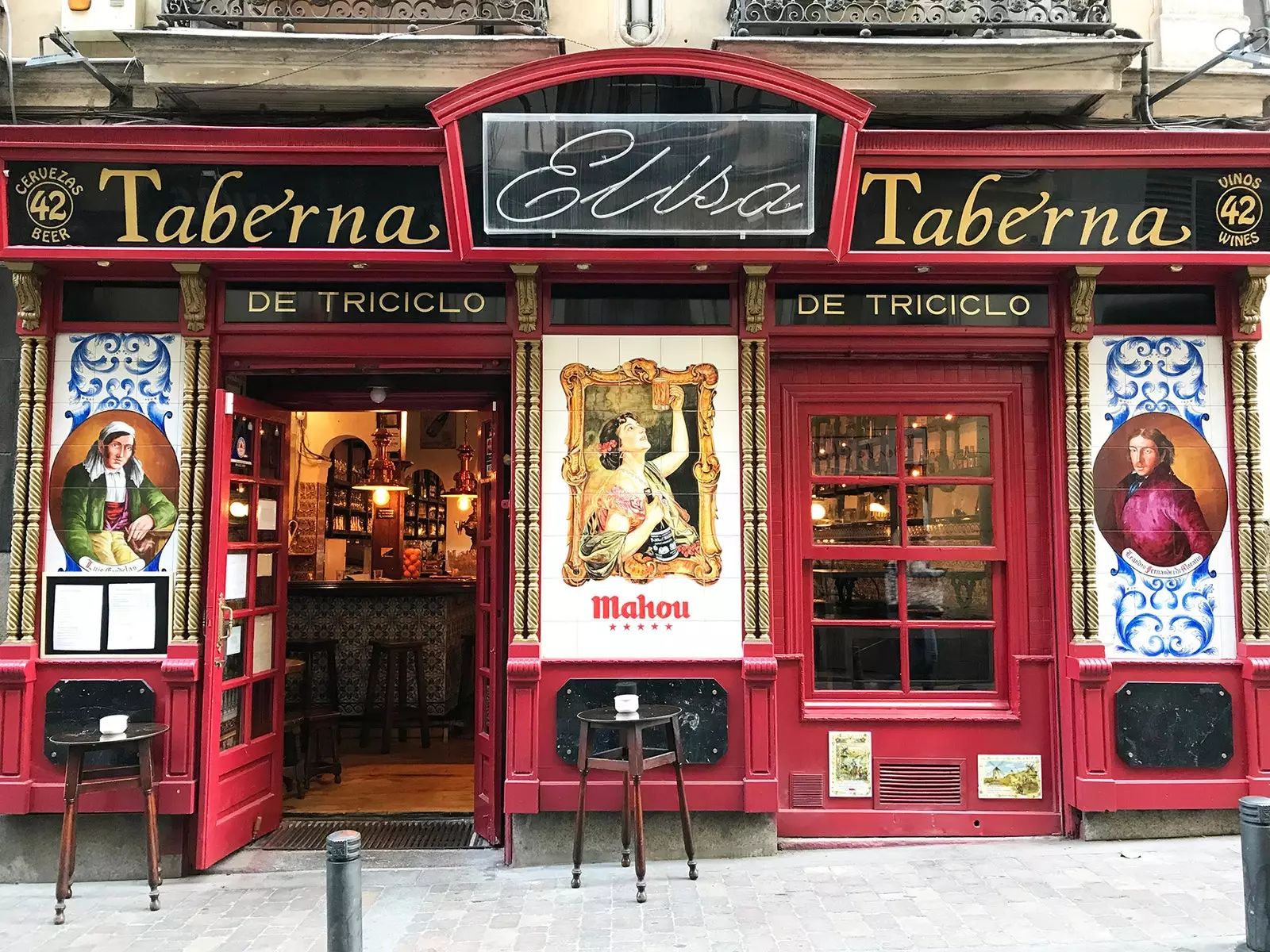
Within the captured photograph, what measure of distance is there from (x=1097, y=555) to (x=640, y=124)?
13.9 ft

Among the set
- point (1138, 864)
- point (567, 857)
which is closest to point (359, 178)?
point (567, 857)

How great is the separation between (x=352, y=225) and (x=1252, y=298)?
606 cm

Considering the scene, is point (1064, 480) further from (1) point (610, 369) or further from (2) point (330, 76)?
(2) point (330, 76)

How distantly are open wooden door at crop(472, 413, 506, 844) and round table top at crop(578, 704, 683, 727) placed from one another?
946 mm

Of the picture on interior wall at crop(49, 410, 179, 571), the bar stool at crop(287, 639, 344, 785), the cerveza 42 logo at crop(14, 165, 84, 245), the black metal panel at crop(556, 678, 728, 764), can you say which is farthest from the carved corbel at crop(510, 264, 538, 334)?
the bar stool at crop(287, 639, 344, 785)

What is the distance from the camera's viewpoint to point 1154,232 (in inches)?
240

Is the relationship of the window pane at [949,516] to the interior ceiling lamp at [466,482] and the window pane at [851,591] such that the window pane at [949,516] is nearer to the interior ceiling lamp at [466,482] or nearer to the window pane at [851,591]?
the window pane at [851,591]

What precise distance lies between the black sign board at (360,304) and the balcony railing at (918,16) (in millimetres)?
2616

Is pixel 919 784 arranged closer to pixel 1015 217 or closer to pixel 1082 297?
pixel 1082 297

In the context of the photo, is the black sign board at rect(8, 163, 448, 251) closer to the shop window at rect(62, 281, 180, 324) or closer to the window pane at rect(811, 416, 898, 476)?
the shop window at rect(62, 281, 180, 324)

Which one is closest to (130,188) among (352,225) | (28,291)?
(28,291)

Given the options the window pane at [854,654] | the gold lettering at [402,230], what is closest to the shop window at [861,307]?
the window pane at [854,654]

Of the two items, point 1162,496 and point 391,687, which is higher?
point 1162,496

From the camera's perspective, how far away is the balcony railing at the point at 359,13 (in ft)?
20.4
